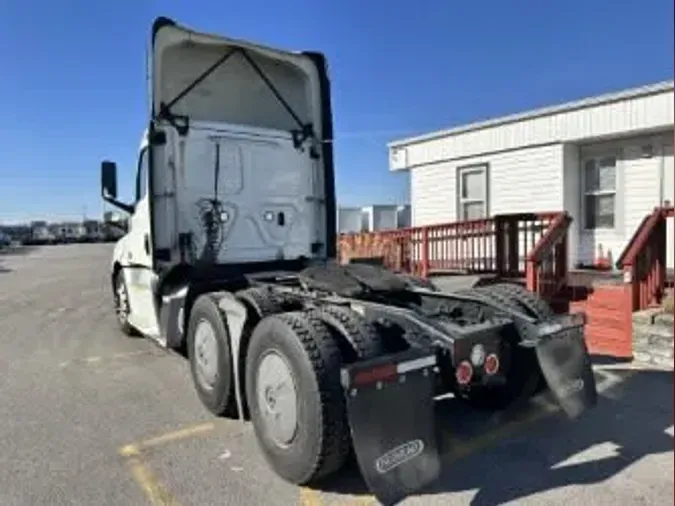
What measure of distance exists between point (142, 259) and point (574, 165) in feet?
25.8

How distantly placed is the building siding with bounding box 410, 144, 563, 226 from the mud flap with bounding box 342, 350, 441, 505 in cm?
846

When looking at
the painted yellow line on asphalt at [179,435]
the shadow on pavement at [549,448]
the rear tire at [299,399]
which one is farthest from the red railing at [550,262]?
the painted yellow line on asphalt at [179,435]

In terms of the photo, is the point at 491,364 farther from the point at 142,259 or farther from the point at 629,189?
the point at 629,189

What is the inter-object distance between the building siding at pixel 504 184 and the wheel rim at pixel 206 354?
780 cm

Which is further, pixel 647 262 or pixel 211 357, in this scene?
pixel 647 262

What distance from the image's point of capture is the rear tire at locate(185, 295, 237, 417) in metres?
5.38

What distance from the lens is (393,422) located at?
3764 millimetres

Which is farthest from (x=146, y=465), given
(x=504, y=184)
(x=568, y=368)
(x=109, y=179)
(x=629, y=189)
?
(x=504, y=184)

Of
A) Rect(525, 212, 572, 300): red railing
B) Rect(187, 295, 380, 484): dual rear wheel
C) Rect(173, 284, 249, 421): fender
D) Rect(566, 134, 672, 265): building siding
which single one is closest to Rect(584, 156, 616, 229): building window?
Rect(566, 134, 672, 265): building siding

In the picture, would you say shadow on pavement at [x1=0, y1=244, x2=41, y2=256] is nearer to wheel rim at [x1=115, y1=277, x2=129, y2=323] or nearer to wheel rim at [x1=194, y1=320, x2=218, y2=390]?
wheel rim at [x1=115, y1=277, x2=129, y2=323]

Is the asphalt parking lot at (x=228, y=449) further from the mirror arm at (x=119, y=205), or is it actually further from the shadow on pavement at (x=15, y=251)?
the shadow on pavement at (x=15, y=251)

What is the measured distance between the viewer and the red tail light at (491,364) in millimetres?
4445

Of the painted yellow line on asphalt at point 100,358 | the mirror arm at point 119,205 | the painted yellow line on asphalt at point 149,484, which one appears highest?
the mirror arm at point 119,205

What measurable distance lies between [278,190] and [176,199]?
48.5 inches
